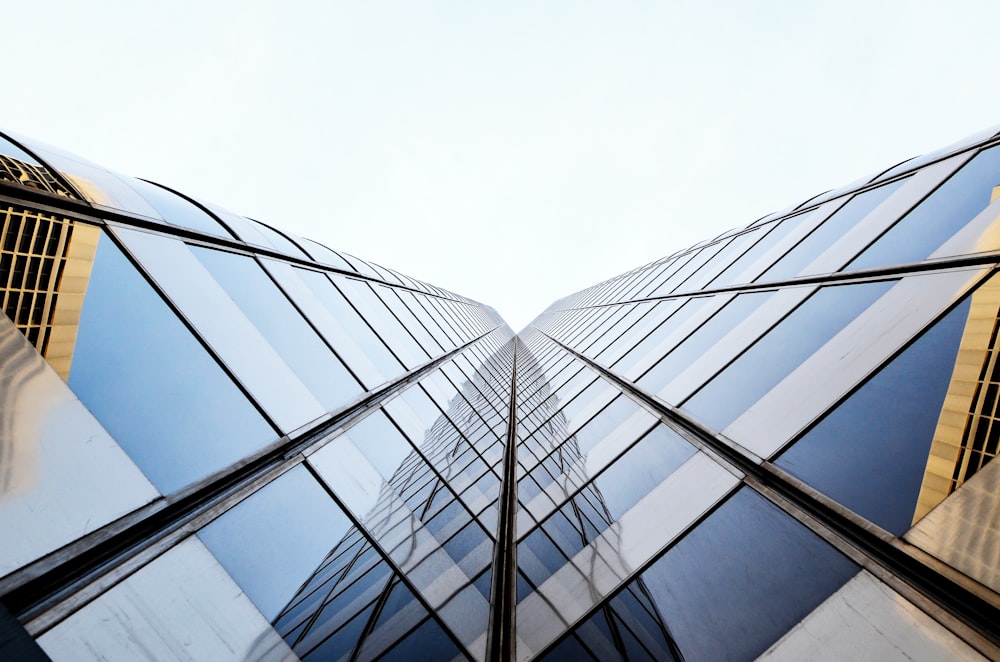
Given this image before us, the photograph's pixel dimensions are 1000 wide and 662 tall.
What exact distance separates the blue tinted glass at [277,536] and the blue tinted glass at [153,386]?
0.48 m

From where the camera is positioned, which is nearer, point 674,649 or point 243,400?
point 674,649

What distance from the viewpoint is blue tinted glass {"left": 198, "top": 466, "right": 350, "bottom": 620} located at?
13.2 ft

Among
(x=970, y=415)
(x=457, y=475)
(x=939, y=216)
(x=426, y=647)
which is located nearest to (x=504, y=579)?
(x=426, y=647)

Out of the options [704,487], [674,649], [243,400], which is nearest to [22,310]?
[243,400]

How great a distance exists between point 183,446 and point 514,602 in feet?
12.5

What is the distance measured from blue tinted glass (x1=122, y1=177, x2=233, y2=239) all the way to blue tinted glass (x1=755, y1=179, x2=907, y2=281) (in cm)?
961

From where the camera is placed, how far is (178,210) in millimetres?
7098

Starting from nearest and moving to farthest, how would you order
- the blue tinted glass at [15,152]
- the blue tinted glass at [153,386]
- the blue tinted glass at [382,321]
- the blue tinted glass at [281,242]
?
the blue tinted glass at [153,386]
the blue tinted glass at [15,152]
the blue tinted glass at [281,242]
the blue tinted glass at [382,321]

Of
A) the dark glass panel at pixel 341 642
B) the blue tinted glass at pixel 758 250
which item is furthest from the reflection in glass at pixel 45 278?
the blue tinted glass at pixel 758 250

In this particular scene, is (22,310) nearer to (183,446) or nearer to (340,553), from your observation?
(183,446)

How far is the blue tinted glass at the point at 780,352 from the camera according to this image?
19.3ft

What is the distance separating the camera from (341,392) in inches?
303

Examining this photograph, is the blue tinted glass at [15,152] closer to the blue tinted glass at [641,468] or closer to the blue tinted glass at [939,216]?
the blue tinted glass at [641,468]

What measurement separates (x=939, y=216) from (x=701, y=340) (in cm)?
382
